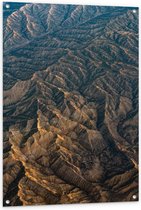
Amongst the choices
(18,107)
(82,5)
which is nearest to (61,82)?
(18,107)

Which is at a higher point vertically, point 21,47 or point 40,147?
point 21,47

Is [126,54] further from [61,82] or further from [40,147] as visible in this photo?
[40,147]

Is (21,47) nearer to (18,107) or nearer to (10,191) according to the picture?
(18,107)

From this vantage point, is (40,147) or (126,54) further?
(126,54)

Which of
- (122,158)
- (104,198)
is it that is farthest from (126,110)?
(104,198)

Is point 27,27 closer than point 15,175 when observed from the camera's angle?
No

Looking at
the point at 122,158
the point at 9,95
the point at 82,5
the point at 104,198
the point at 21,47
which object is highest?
the point at 82,5
